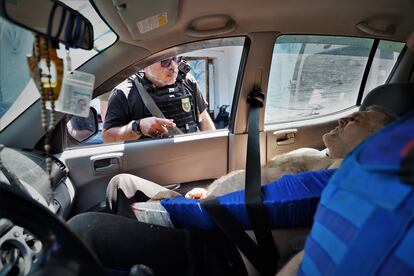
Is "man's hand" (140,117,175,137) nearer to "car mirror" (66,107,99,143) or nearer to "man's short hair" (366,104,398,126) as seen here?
"car mirror" (66,107,99,143)

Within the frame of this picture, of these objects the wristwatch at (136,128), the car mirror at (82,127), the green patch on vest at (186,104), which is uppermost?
the car mirror at (82,127)

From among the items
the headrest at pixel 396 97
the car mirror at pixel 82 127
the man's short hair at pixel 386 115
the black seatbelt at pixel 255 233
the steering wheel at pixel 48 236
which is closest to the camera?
the steering wheel at pixel 48 236

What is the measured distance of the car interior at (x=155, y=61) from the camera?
768mm

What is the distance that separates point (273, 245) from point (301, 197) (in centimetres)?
20

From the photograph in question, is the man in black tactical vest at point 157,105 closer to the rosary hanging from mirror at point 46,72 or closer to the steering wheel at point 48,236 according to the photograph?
the rosary hanging from mirror at point 46,72

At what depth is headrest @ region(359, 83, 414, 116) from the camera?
1.82 m

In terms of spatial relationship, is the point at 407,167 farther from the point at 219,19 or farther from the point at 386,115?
the point at 219,19

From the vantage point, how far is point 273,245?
114 centimetres

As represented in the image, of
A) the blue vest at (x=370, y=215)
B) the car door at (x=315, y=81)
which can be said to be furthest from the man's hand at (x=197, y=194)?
the blue vest at (x=370, y=215)

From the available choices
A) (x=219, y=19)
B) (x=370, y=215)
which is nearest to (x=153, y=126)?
(x=219, y=19)

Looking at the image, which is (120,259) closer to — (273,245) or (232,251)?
(232,251)

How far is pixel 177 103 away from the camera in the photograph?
2.33 metres

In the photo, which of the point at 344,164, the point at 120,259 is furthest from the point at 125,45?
the point at 344,164

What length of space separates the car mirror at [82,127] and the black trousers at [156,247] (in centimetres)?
69
